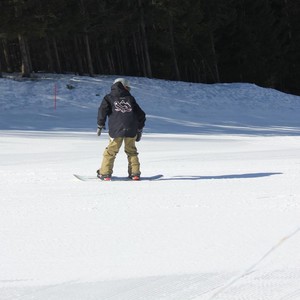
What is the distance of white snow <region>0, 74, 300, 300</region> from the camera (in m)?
4.00

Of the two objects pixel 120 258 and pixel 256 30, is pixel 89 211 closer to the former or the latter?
pixel 120 258

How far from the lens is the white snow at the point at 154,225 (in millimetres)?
3998

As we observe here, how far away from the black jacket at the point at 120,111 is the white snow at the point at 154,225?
85 centimetres

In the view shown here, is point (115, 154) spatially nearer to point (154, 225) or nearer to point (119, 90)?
point (119, 90)

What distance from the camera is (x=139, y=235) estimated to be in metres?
5.26

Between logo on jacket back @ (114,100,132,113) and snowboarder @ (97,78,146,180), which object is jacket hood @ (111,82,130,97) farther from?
logo on jacket back @ (114,100,132,113)

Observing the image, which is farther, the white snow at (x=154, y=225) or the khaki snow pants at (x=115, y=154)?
the khaki snow pants at (x=115, y=154)

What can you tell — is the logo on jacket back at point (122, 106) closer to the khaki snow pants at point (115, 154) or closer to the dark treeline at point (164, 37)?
the khaki snow pants at point (115, 154)

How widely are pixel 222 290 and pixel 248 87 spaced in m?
32.3

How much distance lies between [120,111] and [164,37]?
30698mm

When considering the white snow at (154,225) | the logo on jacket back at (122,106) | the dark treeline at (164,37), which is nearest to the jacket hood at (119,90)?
the logo on jacket back at (122,106)

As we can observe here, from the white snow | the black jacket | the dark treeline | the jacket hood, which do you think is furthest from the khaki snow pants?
the dark treeline

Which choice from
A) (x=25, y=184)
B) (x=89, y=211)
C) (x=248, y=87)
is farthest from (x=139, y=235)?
(x=248, y=87)

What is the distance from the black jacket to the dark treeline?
19872mm
